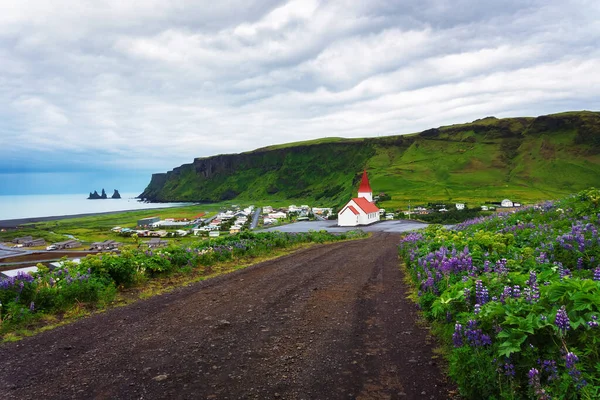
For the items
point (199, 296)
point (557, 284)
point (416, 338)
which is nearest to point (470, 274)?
point (416, 338)

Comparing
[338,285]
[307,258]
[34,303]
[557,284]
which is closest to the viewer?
[557,284]

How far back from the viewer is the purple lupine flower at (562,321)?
3752mm

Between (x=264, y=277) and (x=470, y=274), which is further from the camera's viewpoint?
(x=264, y=277)

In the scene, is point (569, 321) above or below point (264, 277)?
above

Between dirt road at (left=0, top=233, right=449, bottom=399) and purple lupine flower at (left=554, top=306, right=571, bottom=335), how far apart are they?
182 cm

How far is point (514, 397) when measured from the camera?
3.94m

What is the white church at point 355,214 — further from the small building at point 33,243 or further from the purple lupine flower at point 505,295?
the small building at point 33,243

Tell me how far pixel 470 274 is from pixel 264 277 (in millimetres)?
7911

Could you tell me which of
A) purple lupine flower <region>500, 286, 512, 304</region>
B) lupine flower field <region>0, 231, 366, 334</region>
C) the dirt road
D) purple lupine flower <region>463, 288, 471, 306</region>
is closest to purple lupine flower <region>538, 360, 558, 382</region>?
purple lupine flower <region>500, 286, 512, 304</region>

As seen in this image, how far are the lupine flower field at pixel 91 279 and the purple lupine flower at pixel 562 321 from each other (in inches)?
401

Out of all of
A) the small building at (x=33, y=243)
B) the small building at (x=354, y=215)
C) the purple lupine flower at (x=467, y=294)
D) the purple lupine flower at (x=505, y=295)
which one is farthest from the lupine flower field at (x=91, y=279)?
the small building at (x=33, y=243)

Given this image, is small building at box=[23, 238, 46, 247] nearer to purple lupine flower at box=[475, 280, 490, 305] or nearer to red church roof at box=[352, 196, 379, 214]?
red church roof at box=[352, 196, 379, 214]

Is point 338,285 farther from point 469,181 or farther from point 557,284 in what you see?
point 469,181

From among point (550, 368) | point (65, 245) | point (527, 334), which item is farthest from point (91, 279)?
point (65, 245)
